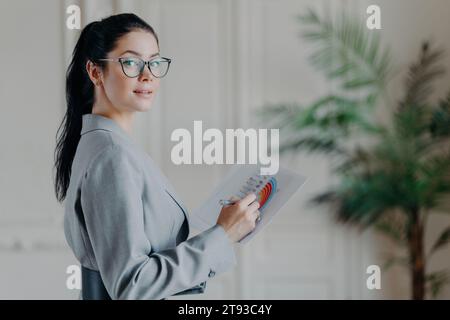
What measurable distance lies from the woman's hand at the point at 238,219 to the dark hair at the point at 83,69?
0.34 meters

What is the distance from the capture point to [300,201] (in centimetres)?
308

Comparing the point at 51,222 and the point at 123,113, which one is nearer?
the point at 123,113

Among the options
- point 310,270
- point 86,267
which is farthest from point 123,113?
point 310,270

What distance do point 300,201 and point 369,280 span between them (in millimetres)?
503

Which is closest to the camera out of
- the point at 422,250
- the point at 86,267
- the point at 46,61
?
the point at 86,267

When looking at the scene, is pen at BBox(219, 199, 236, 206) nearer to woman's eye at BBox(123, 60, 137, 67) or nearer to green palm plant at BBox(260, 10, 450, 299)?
woman's eye at BBox(123, 60, 137, 67)

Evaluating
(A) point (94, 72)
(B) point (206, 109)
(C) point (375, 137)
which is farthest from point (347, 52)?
(A) point (94, 72)

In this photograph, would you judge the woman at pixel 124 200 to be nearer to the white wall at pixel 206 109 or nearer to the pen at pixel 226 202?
the pen at pixel 226 202

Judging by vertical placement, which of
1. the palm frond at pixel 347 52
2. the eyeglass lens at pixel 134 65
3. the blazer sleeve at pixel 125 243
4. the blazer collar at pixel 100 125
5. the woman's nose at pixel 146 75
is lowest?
the blazer sleeve at pixel 125 243

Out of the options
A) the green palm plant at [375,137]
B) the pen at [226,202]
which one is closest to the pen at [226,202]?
the pen at [226,202]

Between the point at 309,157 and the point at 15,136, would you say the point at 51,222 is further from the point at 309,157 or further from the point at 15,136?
the point at 309,157

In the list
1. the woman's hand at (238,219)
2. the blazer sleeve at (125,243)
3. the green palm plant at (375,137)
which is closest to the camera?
the blazer sleeve at (125,243)

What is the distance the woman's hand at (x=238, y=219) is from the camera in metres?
1.14

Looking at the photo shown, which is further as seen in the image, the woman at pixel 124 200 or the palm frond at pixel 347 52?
the palm frond at pixel 347 52
